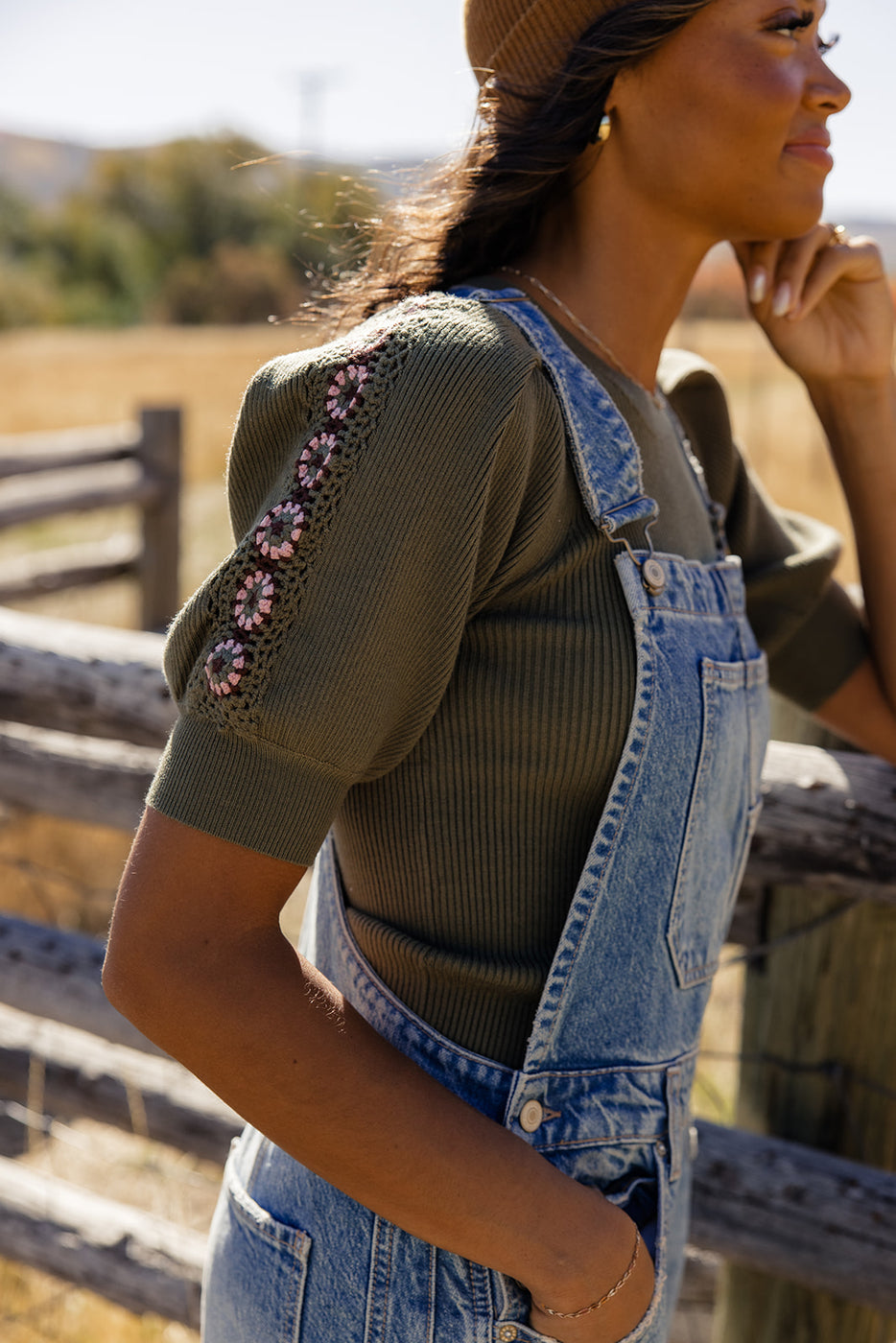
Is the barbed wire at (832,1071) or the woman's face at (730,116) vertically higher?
the woman's face at (730,116)

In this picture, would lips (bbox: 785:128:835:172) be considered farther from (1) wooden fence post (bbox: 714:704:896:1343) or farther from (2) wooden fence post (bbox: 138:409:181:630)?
(2) wooden fence post (bbox: 138:409:181:630)

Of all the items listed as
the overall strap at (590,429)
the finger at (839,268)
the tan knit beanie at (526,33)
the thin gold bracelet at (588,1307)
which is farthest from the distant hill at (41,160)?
the thin gold bracelet at (588,1307)

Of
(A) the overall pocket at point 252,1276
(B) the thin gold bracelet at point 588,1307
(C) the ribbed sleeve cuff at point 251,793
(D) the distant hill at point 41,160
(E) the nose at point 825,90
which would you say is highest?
(E) the nose at point 825,90

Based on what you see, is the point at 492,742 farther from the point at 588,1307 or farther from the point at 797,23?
the point at 797,23

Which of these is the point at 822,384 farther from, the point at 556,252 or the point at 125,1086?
the point at 125,1086

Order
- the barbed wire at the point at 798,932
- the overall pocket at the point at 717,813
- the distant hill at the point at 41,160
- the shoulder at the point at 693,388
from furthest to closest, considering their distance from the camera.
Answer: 1. the distant hill at the point at 41,160
2. the barbed wire at the point at 798,932
3. the shoulder at the point at 693,388
4. the overall pocket at the point at 717,813

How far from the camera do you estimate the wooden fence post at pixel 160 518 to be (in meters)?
6.55

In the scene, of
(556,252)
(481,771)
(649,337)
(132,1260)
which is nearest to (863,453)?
(649,337)

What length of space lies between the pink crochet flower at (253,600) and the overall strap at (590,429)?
311 mm

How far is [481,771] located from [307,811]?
182 mm

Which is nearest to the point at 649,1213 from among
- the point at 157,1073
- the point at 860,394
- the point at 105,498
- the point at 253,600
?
the point at 253,600

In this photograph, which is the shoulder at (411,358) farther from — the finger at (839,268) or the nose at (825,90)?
the finger at (839,268)

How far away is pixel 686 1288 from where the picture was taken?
239 cm

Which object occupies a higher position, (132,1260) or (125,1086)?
(125,1086)
